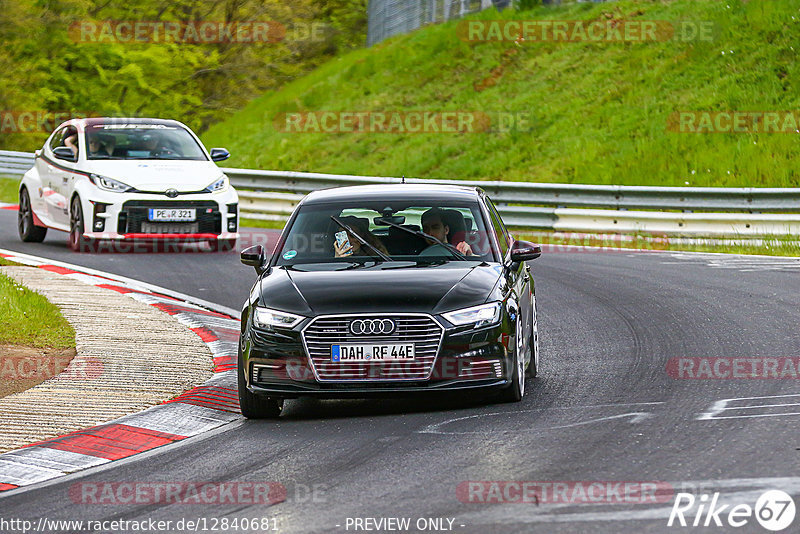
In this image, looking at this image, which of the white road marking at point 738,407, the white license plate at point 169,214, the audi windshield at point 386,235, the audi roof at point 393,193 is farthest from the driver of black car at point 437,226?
the white license plate at point 169,214

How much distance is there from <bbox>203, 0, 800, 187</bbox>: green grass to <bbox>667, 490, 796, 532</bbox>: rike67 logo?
1825 cm

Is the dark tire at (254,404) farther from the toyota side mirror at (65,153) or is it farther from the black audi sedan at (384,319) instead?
the toyota side mirror at (65,153)

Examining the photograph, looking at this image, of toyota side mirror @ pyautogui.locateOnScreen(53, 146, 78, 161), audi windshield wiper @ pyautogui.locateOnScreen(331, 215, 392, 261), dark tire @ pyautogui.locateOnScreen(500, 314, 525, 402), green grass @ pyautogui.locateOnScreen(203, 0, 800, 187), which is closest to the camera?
dark tire @ pyautogui.locateOnScreen(500, 314, 525, 402)

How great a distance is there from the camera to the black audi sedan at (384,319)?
792cm

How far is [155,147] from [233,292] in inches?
177

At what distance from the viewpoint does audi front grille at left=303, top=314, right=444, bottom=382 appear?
7.90m

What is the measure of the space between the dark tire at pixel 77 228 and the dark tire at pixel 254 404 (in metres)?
9.77

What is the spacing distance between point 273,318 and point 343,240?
119cm

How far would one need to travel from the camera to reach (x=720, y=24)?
30281 millimetres

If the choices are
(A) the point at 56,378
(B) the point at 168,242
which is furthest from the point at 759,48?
(A) the point at 56,378

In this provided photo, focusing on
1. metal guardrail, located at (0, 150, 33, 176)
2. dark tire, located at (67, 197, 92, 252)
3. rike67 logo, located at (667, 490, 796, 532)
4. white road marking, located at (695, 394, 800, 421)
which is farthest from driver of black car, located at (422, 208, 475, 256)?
metal guardrail, located at (0, 150, 33, 176)

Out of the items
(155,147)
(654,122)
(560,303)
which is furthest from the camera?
(654,122)

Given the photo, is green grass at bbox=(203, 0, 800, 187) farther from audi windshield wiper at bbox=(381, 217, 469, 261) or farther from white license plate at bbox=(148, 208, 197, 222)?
audi windshield wiper at bbox=(381, 217, 469, 261)

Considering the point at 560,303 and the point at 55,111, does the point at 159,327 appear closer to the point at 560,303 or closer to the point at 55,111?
the point at 560,303
